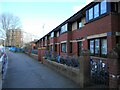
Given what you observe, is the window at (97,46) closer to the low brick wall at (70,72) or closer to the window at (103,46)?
the window at (103,46)

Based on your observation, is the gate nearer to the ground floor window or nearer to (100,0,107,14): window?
the ground floor window

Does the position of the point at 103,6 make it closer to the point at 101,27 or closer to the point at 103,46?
the point at 101,27

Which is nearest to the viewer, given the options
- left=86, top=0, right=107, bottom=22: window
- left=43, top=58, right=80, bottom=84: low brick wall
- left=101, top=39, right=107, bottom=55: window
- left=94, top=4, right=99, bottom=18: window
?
left=43, top=58, right=80, bottom=84: low brick wall

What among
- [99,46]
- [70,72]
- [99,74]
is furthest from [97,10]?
[99,74]

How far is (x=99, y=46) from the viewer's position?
1608 centimetres

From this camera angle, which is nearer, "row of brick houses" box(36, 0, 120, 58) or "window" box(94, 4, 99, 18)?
"row of brick houses" box(36, 0, 120, 58)

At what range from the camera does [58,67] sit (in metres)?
14.3

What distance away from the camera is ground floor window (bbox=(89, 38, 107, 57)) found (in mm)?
15238

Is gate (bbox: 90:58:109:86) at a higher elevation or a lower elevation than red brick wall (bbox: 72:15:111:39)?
lower

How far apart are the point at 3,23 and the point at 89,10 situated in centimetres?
6065

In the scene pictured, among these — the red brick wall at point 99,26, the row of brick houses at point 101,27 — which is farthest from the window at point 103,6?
the red brick wall at point 99,26

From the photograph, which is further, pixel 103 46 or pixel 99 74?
pixel 103 46

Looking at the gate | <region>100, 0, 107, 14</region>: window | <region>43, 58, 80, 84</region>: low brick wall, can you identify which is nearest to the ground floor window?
<region>100, 0, 107, 14</region>: window

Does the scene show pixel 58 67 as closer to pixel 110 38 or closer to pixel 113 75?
pixel 110 38
